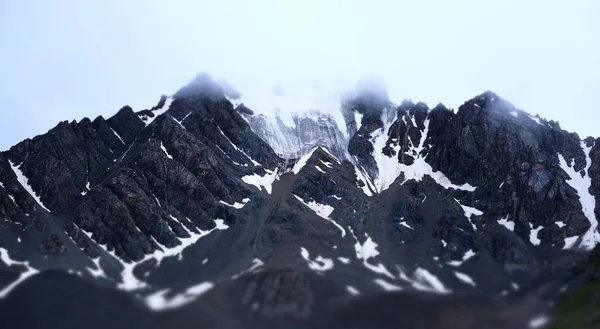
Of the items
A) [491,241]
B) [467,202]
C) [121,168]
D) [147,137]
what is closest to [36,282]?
[121,168]

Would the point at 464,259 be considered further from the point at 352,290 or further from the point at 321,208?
the point at 321,208

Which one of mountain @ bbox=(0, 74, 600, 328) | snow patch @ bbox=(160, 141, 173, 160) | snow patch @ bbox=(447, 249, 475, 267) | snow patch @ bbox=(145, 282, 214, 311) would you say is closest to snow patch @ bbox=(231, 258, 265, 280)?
mountain @ bbox=(0, 74, 600, 328)

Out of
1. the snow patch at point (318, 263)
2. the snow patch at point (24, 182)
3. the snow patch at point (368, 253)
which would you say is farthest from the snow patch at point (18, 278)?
the snow patch at point (368, 253)

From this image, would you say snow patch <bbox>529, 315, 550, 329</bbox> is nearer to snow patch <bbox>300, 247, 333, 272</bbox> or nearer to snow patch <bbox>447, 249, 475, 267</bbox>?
snow patch <bbox>447, 249, 475, 267</bbox>

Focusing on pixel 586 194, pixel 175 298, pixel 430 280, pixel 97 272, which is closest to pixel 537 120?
pixel 586 194

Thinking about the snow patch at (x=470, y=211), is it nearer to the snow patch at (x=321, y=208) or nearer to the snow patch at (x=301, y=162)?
the snow patch at (x=321, y=208)
